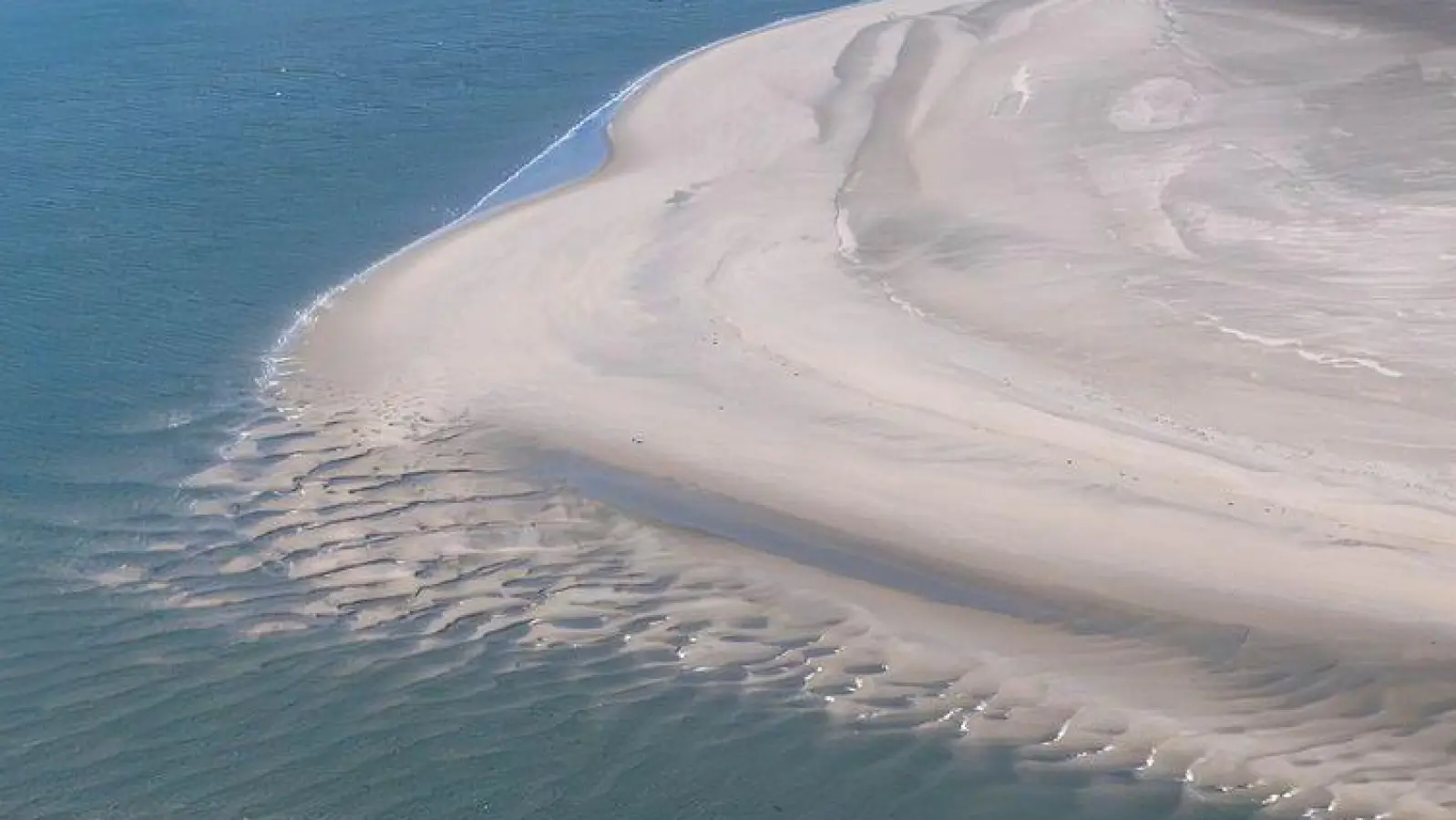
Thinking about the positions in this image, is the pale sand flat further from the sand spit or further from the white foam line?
the white foam line

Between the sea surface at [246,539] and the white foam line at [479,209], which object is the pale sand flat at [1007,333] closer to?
the white foam line at [479,209]

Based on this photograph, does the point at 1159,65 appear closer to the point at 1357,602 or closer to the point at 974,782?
the point at 1357,602

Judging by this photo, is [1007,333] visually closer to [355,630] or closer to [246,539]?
[355,630]

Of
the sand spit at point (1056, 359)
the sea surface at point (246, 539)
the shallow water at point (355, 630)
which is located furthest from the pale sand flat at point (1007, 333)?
the sea surface at point (246, 539)

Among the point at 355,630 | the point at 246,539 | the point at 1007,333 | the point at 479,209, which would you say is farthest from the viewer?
the point at 479,209

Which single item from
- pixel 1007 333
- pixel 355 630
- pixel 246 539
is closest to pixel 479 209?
pixel 1007 333

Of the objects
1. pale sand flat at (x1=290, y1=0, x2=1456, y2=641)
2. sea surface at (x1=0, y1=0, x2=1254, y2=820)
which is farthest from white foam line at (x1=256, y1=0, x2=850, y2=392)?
pale sand flat at (x1=290, y1=0, x2=1456, y2=641)
